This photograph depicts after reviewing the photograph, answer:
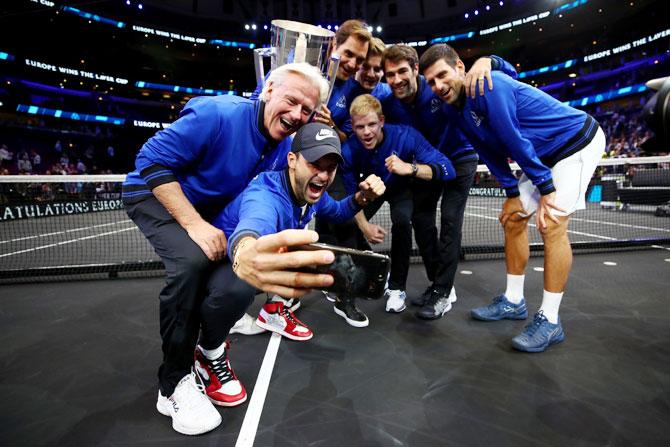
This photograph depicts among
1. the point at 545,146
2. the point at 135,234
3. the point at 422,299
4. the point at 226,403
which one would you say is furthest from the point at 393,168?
the point at 135,234

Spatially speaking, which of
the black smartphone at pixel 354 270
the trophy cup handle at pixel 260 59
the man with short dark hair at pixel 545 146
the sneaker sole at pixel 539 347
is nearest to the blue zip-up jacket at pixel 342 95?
the trophy cup handle at pixel 260 59

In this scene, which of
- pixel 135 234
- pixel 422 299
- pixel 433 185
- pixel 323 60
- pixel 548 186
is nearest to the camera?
pixel 548 186

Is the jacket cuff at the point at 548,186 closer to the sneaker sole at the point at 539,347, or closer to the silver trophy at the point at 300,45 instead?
the sneaker sole at the point at 539,347

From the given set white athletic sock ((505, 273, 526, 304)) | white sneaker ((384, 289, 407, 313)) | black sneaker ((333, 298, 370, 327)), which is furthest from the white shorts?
black sneaker ((333, 298, 370, 327))

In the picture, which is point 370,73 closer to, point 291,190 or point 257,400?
point 291,190

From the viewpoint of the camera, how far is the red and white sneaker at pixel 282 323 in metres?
2.67

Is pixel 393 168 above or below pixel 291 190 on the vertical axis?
above

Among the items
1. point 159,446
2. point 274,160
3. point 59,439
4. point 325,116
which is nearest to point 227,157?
point 274,160

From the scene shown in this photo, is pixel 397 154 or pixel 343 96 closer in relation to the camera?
pixel 397 154

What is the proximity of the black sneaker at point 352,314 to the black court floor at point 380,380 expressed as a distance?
6cm

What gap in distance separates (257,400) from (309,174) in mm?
1286

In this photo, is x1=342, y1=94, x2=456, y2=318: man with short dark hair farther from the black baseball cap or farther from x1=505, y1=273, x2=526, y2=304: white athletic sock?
the black baseball cap

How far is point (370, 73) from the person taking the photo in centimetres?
310

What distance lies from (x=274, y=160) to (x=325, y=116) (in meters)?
0.59
